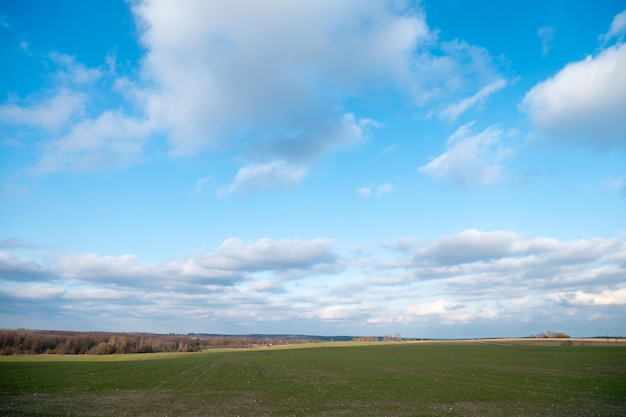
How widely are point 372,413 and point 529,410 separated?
9.30 m

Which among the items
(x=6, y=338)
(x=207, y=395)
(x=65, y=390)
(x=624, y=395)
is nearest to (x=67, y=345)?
(x=6, y=338)

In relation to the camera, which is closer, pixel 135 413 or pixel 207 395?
pixel 135 413

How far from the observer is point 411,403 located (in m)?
27.9

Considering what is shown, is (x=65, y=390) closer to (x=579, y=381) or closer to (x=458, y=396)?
(x=458, y=396)

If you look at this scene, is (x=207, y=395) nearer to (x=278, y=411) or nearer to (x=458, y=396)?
(x=278, y=411)

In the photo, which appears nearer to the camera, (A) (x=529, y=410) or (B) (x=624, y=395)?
(A) (x=529, y=410)

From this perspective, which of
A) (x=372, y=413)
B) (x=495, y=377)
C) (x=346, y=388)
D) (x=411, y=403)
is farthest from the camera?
(x=495, y=377)

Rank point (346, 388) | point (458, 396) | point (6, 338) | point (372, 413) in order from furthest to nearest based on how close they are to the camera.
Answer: point (6, 338) → point (346, 388) → point (458, 396) → point (372, 413)

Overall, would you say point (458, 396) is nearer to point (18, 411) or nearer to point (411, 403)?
point (411, 403)

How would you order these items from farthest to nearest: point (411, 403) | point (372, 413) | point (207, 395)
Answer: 1. point (207, 395)
2. point (411, 403)
3. point (372, 413)

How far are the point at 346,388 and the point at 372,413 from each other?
509 inches

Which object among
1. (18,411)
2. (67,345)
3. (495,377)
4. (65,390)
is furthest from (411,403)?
(67,345)

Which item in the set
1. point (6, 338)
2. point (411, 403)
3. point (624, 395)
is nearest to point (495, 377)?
point (624, 395)

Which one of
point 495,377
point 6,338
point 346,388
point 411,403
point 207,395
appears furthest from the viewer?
point 6,338
